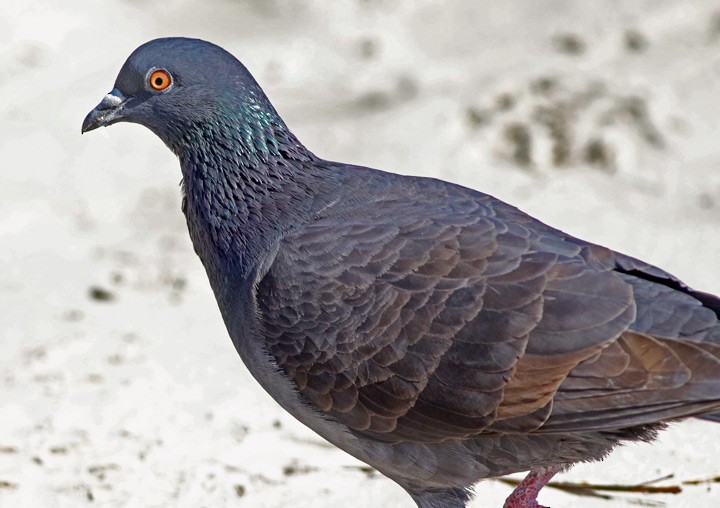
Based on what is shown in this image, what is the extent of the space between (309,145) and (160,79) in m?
3.78

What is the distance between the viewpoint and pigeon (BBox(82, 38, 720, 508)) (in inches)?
168

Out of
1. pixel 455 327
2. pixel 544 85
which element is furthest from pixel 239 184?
pixel 544 85

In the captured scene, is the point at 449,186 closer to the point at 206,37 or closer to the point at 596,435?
the point at 596,435

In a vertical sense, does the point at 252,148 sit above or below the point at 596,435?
above

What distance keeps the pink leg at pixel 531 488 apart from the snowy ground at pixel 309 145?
0.59 m

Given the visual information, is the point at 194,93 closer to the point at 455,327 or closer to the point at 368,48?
the point at 455,327

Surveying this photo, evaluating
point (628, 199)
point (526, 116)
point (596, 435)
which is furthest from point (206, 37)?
point (596, 435)

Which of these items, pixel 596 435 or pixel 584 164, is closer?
pixel 596 435

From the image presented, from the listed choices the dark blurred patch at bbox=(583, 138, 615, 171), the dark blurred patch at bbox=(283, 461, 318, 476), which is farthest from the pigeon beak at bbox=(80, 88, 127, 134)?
the dark blurred patch at bbox=(583, 138, 615, 171)

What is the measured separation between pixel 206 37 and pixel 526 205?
338 cm

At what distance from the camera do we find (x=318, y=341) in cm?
455

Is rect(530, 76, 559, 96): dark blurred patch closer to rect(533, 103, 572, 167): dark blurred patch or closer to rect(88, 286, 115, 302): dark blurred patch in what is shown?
rect(533, 103, 572, 167): dark blurred patch

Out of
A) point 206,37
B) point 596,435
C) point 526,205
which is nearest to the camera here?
point 596,435

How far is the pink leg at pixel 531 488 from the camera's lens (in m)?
4.86
